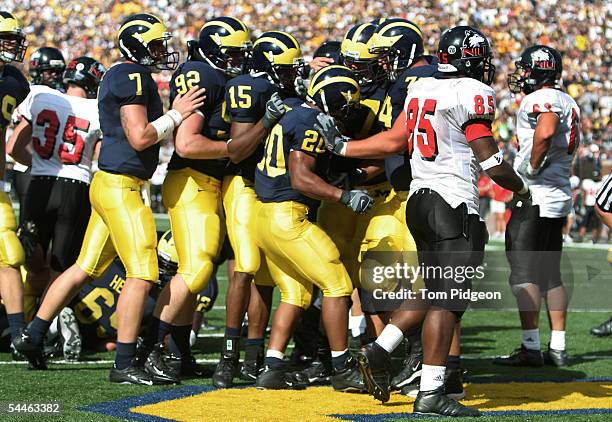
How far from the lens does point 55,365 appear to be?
6.36 m

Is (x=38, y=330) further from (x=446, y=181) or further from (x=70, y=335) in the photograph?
(x=446, y=181)

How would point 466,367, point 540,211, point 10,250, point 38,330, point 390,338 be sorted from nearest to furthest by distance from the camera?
point 390,338, point 38,330, point 10,250, point 466,367, point 540,211

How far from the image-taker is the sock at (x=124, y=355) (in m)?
5.70

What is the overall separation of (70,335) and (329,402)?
214 centimetres

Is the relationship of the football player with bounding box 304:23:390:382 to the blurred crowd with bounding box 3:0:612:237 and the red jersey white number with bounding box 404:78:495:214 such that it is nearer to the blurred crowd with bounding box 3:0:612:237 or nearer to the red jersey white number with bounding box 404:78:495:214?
the red jersey white number with bounding box 404:78:495:214

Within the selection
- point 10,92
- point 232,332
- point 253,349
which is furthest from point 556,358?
point 10,92

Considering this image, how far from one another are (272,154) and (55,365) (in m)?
2.00

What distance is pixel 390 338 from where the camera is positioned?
16.6ft

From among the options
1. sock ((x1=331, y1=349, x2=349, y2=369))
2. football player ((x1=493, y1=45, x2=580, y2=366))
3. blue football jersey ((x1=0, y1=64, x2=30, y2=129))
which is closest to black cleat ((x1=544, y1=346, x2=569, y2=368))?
football player ((x1=493, y1=45, x2=580, y2=366))

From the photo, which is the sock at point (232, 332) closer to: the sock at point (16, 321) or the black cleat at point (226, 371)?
the black cleat at point (226, 371)

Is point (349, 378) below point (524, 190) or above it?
below

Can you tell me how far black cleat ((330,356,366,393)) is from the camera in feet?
17.8

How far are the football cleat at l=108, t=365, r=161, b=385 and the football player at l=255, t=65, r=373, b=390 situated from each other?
25.9 inches

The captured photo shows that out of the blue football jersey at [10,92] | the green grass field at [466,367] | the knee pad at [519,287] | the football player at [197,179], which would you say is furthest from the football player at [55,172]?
the knee pad at [519,287]
